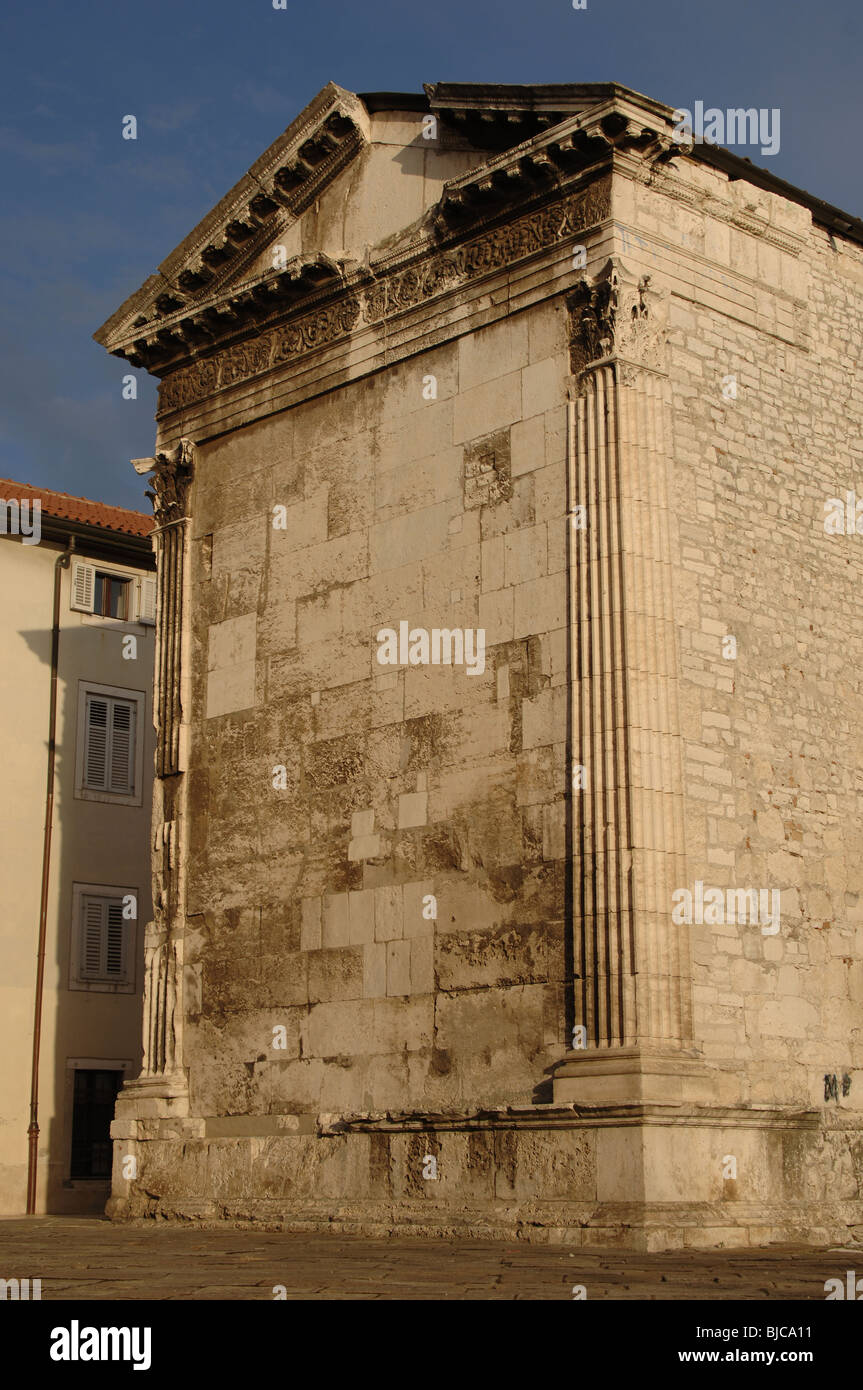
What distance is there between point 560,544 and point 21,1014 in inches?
566

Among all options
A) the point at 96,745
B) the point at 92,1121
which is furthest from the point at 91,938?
the point at 96,745

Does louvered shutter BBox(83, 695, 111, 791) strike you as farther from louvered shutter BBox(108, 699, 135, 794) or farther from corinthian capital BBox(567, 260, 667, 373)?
corinthian capital BBox(567, 260, 667, 373)

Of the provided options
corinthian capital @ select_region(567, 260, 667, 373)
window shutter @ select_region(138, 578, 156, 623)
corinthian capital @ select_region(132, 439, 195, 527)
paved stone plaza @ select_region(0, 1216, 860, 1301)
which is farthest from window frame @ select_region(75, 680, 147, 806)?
corinthian capital @ select_region(567, 260, 667, 373)

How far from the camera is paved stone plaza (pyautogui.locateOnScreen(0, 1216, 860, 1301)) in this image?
928 centimetres

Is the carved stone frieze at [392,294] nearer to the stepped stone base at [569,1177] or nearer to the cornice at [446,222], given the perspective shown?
the cornice at [446,222]

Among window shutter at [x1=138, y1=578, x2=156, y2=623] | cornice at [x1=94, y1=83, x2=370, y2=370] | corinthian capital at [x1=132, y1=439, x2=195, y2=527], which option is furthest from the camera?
window shutter at [x1=138, y1=578, x2=156, y2=623]

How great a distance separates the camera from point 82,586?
92.8 feet

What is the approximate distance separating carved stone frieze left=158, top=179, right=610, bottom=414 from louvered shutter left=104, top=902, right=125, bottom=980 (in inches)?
388

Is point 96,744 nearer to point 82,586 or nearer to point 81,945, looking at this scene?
point 82,586

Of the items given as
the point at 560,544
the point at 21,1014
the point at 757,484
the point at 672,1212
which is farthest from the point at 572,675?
the point at 21,1014

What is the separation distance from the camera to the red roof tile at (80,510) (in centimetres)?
2845
